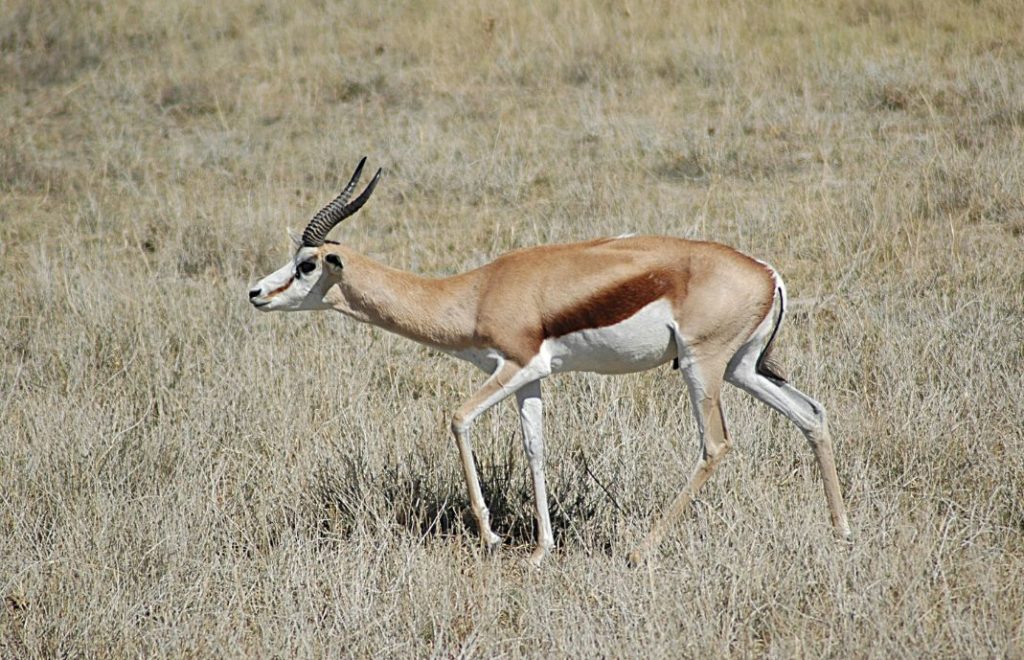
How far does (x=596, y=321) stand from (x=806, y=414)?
3.27 ft

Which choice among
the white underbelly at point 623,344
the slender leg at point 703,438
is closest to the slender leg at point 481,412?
the white underbelly at point 623,344

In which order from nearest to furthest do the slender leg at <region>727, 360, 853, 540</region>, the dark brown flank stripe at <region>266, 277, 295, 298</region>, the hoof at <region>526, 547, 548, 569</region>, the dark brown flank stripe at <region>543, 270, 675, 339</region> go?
the dark brown flank stripe at <region>543, 270, 675, 339</region> → the hoof at <region>526, 547, 548, 569</region> → the slender leg at <region>727, 360, 853, 540</region> → the dark brown flank stripe at <region>266, 277, 295, 298</region>

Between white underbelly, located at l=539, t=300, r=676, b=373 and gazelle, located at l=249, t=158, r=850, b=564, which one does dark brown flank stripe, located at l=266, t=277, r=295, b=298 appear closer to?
gazelle, located at l=249, t=158, r=850, b=564

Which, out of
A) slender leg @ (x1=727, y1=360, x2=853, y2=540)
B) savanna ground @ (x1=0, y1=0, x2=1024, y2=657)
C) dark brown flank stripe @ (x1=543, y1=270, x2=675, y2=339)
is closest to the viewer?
savanna ground @ (x1=0, y1=0, x2=1024, y2=657)

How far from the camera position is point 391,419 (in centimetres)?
613

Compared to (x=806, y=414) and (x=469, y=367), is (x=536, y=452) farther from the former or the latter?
(x=469, y=367)

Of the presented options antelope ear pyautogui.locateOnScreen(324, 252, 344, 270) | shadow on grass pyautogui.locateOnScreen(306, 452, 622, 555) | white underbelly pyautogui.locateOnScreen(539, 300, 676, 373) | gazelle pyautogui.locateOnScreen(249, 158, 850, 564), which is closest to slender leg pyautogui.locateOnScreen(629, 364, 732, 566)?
gazelle pyautogui.locateOnScreen(249, 158, 850, 564)

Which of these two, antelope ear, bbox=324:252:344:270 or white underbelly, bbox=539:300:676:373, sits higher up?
antelope ear, bbox=324:252:344:270

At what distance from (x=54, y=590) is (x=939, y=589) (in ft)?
10.4

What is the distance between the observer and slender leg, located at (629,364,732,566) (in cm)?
494

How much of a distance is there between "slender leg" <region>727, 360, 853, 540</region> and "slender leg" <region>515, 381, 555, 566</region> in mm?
830

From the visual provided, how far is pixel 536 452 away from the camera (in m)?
5.04

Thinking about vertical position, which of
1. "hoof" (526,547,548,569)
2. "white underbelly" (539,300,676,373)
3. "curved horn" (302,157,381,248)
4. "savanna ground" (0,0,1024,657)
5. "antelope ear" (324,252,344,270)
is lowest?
"hoof" (526,547,548,569)

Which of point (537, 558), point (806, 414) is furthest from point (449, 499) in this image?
point (806, 414)
